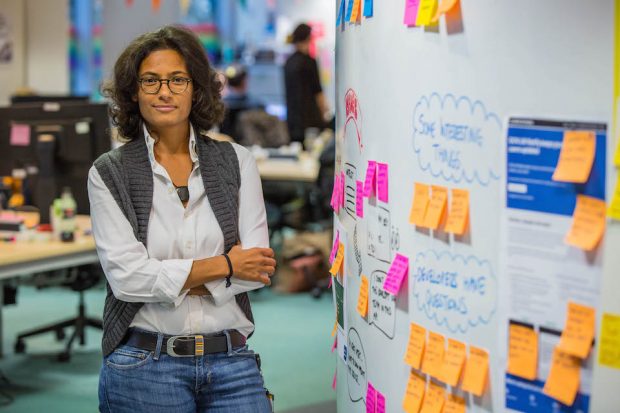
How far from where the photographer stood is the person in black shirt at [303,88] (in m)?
8.90

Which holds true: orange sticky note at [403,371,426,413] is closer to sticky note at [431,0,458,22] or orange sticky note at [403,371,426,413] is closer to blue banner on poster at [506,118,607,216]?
blue banner on poster at [506,118,607,216]

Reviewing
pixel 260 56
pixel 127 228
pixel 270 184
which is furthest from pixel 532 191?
pixel 260 56

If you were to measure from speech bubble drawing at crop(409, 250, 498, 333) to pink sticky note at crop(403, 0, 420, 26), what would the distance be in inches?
19.8

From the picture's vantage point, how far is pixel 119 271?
2.42 m

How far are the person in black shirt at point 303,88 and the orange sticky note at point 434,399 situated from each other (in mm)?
6965

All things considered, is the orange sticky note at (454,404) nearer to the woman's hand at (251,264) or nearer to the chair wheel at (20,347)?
the woman's hand at (251,264)

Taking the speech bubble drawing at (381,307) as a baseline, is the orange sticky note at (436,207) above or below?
above

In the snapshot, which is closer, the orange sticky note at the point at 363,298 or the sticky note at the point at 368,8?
the sticky note at the point at 368,8

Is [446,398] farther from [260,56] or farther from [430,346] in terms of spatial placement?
[260,56]

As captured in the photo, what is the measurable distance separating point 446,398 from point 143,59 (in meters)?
1.18

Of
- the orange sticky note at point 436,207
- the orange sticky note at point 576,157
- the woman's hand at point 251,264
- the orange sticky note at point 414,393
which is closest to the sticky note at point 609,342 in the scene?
the orange sticky note at point 576,157

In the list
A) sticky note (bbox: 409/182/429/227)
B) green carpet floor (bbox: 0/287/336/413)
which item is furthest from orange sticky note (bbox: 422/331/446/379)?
green carpet floor (bbox: 0/287/336/413)

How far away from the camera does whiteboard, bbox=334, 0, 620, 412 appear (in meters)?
1.70

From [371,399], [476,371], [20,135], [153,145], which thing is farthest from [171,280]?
[20,135]
